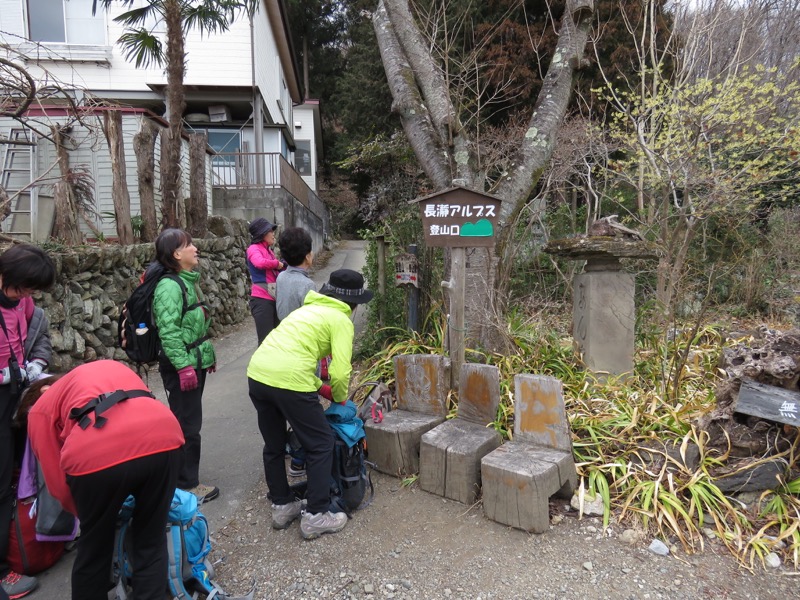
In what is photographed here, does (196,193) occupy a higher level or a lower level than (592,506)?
higher

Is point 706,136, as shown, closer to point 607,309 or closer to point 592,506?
point 607,309

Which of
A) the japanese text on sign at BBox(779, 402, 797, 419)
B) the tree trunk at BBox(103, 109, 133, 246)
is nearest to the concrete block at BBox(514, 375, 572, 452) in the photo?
the japanese text on sign at BBox(779, 402, 797, 419)

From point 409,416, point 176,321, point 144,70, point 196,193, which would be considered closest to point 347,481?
point 409,416

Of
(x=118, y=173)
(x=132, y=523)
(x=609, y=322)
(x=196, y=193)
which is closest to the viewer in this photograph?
(x=132, y=523)

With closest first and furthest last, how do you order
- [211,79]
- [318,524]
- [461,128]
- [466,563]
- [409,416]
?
1. [466,563]
2. [318,524]
3. [409,416]
4. [461,128]
5. [211,79]

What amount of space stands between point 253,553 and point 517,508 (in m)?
1.51

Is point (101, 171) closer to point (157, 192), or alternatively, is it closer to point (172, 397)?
point (157, 192)

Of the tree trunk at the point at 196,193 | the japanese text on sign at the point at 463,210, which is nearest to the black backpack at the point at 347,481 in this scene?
the japanese text on sign at the point at 463,210

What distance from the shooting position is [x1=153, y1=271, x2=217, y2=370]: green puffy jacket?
3.03 m

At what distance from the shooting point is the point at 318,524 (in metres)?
2.91

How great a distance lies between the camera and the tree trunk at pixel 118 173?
22.0 feet

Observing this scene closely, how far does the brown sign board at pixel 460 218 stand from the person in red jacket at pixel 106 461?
2.38 meters

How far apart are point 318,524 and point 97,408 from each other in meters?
1.52

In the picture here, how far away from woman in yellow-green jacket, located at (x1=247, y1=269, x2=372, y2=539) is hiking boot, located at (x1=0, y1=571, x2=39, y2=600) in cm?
120
